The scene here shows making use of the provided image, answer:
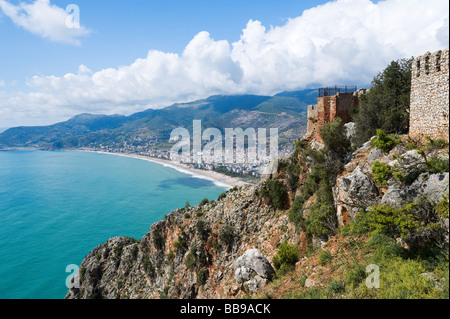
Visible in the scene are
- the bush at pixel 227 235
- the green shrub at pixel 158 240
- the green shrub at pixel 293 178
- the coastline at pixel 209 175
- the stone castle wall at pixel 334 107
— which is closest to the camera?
the stone castle wall at pixel 334 107

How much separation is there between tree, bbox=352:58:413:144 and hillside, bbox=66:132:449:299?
2.67 metres

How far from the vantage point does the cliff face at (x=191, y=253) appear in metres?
22.3

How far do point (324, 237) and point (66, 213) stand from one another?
7906 cm

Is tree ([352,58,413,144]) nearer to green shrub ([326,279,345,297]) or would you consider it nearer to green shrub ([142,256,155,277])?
green shrub ([326,279,345,297])

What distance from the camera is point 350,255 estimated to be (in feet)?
33.3

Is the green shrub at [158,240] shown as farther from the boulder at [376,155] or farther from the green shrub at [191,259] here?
the boulder at [376,155]

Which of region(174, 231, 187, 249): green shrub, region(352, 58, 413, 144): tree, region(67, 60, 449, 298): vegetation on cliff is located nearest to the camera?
region(67, 60, 449, 298): vegetation on cliff

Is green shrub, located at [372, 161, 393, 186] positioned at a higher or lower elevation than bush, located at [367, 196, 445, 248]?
higher

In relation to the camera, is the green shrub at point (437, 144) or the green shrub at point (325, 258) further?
the green shrub at point (325, 258)

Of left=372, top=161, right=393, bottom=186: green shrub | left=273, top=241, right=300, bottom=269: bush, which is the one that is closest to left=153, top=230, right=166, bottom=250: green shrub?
left=273, top=241, right=300, bottom=269: bush

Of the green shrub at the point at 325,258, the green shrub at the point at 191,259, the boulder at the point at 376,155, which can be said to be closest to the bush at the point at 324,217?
the green shrub at the point at 325,258

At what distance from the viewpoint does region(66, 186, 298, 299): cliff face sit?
22.3 metres

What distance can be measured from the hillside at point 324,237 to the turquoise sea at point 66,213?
28209 millimetres
